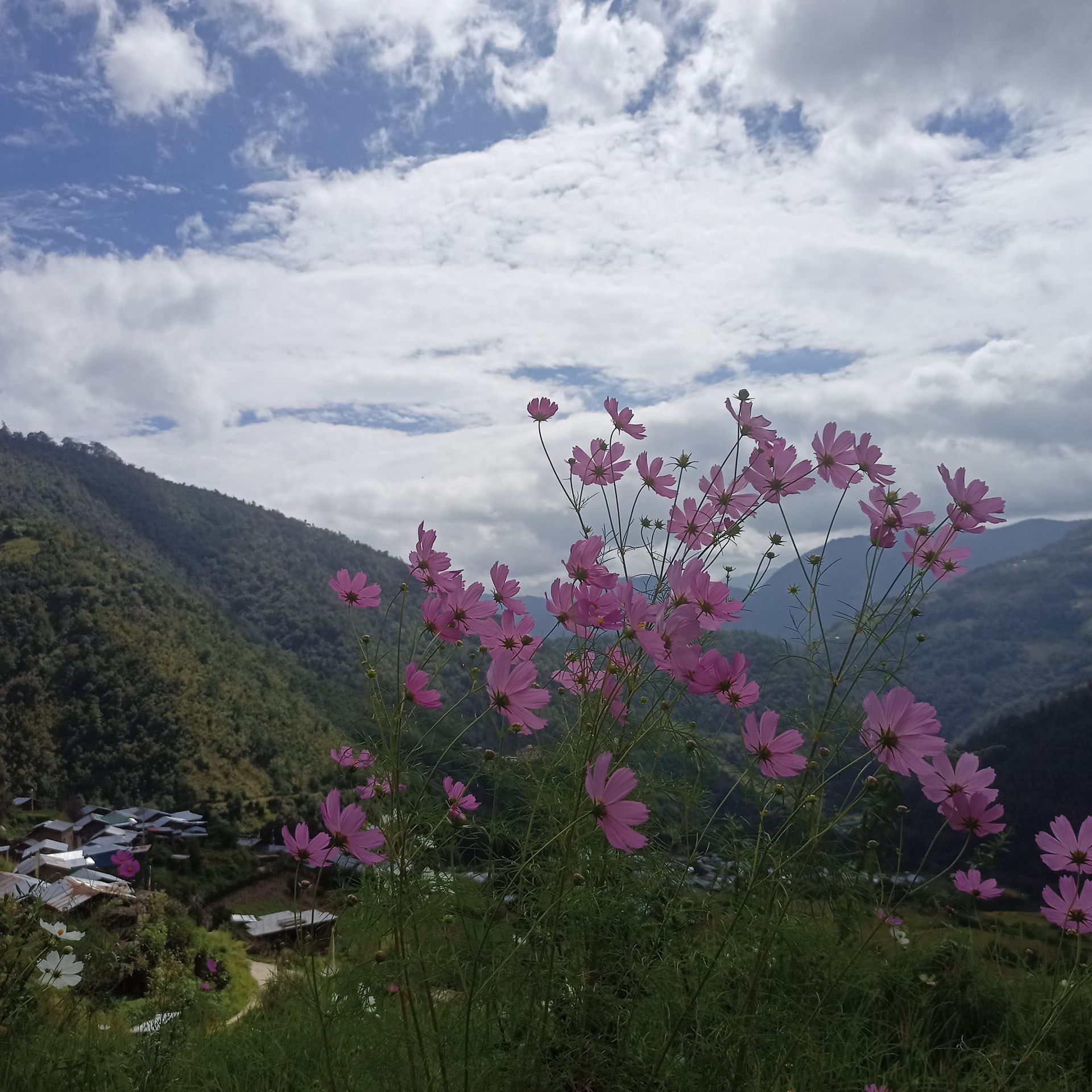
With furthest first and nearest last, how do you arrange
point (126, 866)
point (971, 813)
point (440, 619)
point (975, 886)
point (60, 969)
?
1. point (126, 866)
2. point (975, 886)
3. point (60, 969)
4. point (971, 813)
5. point (440, 619)

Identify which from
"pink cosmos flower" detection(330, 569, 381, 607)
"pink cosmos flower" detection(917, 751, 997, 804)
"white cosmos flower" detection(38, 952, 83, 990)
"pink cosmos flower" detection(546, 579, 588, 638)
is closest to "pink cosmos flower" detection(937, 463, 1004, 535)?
"pink cosmos flower" detection(917, 751, 997, 804)

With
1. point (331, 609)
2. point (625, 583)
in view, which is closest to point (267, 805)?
point (331, 609)

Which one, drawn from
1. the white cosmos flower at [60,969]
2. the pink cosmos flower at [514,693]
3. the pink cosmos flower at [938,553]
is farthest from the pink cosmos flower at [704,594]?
the white cosmos flower at [60,969]

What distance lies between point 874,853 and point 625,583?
1.47 m

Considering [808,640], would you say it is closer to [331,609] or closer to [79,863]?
[79,863]

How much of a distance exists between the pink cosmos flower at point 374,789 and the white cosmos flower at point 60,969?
925 millimetres

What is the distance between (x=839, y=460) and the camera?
5.77 feet

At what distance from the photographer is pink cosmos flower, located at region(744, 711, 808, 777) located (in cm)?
136

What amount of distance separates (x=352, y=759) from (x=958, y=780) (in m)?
1.19

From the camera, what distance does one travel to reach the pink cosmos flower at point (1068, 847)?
1.65 meters

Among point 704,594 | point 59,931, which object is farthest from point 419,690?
point 59,931

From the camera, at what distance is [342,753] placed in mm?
1748

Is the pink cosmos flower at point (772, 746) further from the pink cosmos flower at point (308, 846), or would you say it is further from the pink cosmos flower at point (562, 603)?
the pink cosmos flower at point (308, 846)

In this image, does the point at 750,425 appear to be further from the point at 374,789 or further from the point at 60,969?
the point at 60,969
